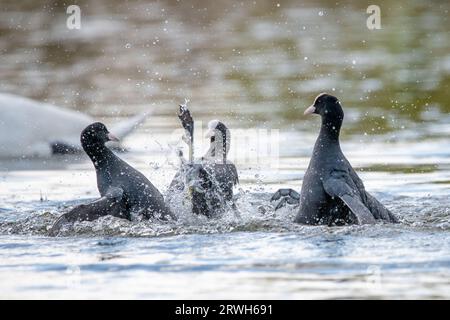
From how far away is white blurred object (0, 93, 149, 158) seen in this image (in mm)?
11086

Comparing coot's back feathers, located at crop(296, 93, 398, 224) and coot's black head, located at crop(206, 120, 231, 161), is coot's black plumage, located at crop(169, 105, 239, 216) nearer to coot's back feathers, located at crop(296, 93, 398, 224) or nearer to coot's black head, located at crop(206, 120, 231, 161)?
coot's black head, located at crop(206, 120, 231, 161)

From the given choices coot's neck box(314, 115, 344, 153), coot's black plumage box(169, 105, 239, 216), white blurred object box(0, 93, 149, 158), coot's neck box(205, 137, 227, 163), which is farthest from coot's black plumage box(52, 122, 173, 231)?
white blurred object box(0, 93, 149, 158)

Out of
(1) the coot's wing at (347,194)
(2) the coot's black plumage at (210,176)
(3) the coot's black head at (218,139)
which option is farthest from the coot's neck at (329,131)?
(3) the coot's black head at (218,139)

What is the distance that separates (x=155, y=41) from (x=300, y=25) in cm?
194

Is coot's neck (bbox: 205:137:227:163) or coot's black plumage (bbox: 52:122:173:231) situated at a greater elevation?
coot's neck (bbox: 205:137:227:163)

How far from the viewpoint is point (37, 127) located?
1133 centimetres

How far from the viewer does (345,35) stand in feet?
49.9

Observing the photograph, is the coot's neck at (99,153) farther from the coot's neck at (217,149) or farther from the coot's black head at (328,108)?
the coot's black head at (328,108)

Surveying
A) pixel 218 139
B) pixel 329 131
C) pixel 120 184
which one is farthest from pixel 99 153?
pixel 329 131

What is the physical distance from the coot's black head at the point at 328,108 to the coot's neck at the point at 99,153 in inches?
57.8

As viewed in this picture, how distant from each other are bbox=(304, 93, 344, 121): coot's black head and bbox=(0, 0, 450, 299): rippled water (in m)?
0.74
